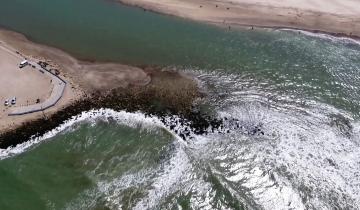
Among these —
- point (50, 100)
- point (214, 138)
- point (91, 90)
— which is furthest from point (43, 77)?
point (214, 138)

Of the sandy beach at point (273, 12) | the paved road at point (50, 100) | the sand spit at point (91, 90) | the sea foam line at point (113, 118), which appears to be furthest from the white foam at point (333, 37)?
the paved road at point (50, 100)

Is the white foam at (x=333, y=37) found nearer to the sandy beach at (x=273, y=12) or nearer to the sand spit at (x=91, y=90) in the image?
the sandy beach at (x=273, y=12)

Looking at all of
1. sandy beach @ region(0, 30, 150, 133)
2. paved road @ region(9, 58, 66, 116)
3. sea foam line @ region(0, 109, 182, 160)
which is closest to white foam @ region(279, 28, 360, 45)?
sandy beach @ region(0, 30, 150, 133)

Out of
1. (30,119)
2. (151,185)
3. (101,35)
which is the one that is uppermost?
(101,35)

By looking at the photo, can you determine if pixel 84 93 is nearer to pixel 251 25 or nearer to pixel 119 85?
pixel 119 85

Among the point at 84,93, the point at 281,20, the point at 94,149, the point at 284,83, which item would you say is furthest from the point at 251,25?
the point at 94,149

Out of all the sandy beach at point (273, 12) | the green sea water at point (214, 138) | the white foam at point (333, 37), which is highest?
the sandy beach at point (273, 12)
